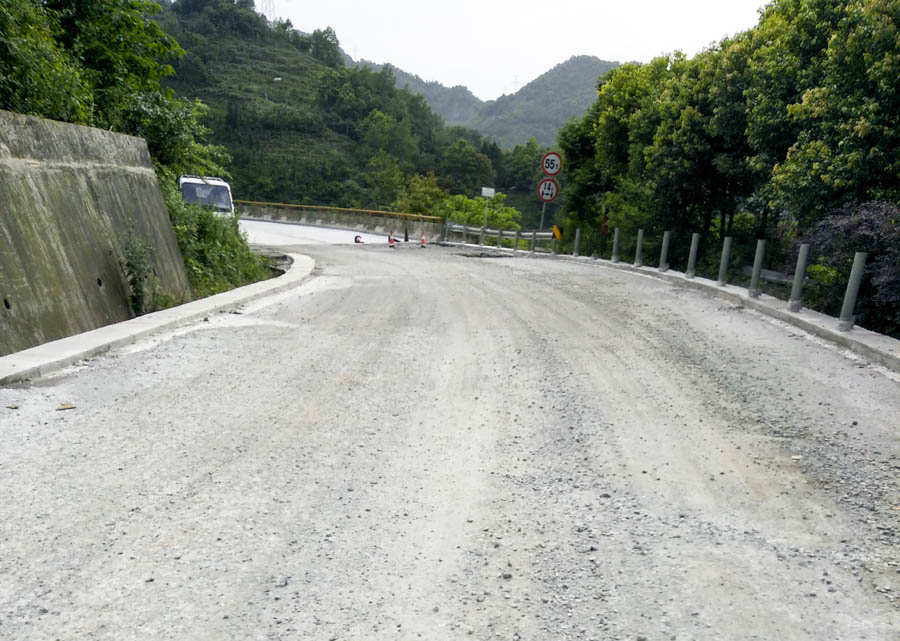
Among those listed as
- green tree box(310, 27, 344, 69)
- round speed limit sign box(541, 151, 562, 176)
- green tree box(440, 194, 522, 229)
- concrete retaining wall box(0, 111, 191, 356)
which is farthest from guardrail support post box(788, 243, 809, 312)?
green tree box(310, 27, 344, 69)

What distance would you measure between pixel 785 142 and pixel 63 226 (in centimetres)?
1242

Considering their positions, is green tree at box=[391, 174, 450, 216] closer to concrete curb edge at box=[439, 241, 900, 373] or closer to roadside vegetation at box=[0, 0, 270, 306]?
roadside vegetation at box=[0, 0, 270, 306]

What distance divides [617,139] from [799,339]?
17.6 m

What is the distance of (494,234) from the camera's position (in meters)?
33.4

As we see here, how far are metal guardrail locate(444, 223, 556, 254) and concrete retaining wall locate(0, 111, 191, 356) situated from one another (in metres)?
21.1

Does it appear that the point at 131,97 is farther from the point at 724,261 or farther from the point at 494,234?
the point at 494,234

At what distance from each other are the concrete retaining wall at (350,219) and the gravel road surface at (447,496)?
2925 cm

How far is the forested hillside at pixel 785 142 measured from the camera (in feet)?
30.1

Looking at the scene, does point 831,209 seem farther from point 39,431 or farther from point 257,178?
point 257,178

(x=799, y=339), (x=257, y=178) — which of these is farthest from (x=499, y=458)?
(x=257, y=178)

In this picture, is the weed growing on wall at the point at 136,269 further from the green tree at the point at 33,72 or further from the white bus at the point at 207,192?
the white bus at the point at 207,192

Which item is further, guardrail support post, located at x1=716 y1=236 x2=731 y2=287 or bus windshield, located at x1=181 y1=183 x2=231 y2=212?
bus windshield, located at x1=181 y1=183 x2=231 y2=212

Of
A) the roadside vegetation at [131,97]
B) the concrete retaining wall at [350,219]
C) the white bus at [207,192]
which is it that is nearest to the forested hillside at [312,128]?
the concrete retaining wall at [350,219]

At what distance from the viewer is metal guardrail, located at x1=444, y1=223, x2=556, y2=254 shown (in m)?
29.4
